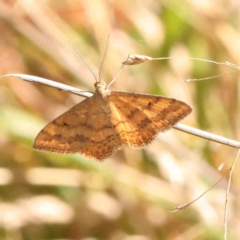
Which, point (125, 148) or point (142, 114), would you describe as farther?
point (125, 148)

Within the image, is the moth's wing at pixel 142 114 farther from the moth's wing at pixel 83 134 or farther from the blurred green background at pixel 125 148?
the blurred green background at pixel 125 148

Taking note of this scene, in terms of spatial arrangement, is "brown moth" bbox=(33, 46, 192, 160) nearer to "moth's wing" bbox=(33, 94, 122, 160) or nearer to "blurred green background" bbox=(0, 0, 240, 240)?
"moth's wing" bbox=(33, 94, 122, 160)

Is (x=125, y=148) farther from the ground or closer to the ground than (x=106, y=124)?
farther from the ground

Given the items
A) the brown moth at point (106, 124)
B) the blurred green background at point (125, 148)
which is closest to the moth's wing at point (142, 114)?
the brown moth at point (106, 124)

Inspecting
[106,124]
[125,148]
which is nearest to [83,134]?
[106,124]

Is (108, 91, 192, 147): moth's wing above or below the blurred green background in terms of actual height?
below

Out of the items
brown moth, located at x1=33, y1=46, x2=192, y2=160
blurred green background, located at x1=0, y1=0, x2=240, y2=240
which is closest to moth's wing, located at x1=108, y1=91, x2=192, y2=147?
brown moth, located at x1=33, y1=46, x2=192, y2=160

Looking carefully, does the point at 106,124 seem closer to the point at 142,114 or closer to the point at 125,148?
the point at 142,114
